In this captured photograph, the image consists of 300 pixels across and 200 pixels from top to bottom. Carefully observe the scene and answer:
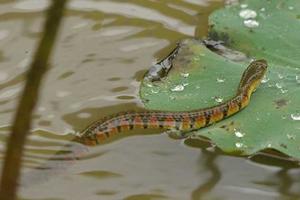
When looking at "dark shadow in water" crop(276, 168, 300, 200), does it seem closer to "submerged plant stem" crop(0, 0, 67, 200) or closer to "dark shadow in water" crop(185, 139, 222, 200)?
"dark shadow in water" crop(185, 139, 222, 200)

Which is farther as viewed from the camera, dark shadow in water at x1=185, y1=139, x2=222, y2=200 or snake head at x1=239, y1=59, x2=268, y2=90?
snake head at x1=239, y1=59, x2=268, y2=90

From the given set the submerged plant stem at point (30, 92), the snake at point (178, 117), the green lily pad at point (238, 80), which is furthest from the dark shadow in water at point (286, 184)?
the submerged plant stem at point (30, 92)

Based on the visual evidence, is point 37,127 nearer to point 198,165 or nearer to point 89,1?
point 198,165

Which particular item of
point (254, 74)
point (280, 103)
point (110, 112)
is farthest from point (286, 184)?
point (110, 112)

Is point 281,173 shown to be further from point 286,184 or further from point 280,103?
point 280,103

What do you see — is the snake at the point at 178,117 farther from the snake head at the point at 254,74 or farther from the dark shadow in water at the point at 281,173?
the dark shadow in water at the point at 281,173

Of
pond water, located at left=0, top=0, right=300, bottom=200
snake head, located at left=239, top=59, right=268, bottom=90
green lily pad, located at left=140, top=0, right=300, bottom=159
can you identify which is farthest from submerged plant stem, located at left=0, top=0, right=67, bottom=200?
snake head, located at left=239, top=59, right=268, bottom=90

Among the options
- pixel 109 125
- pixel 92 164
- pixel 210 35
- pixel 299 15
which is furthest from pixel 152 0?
pixel 92 164
